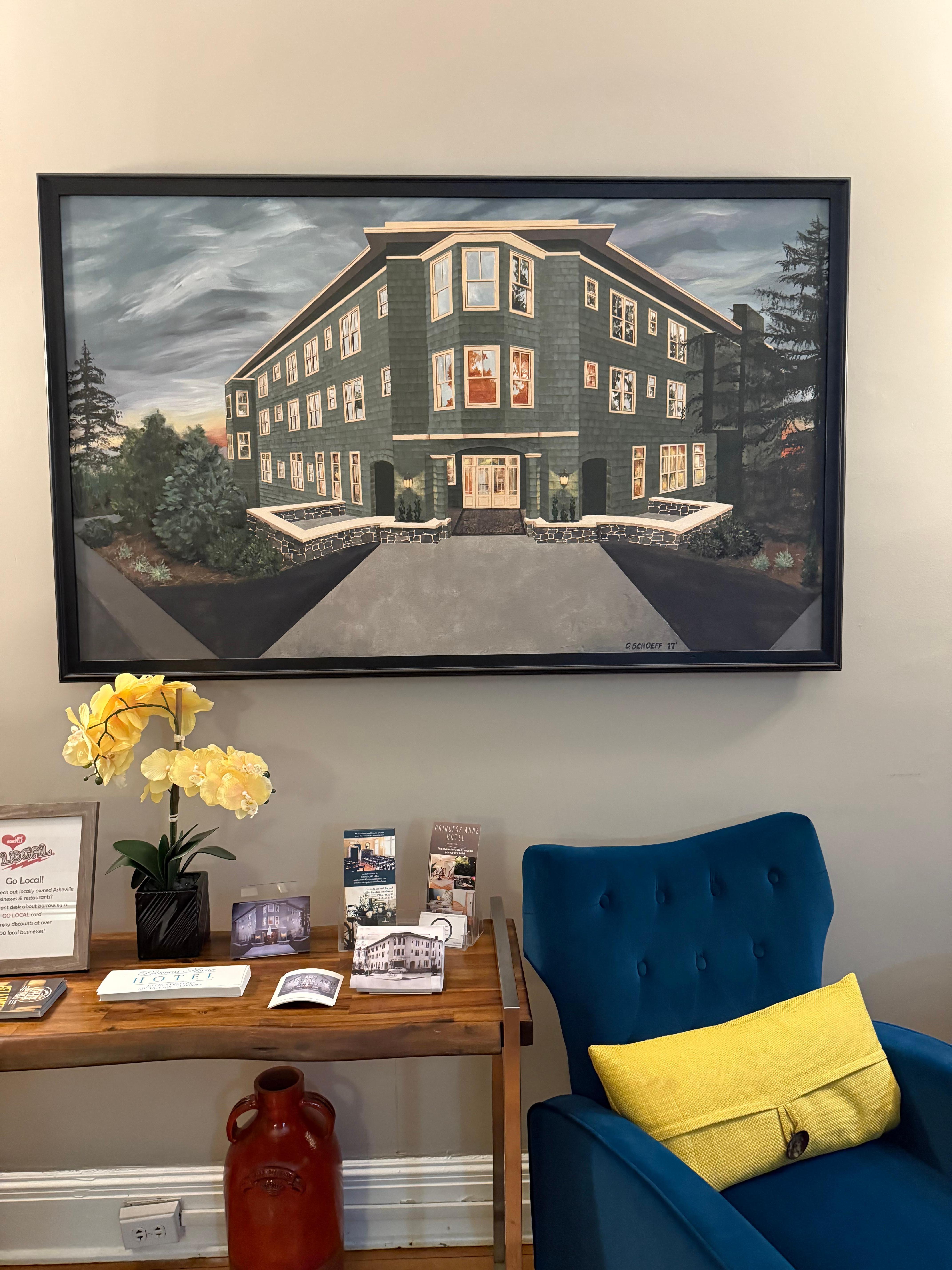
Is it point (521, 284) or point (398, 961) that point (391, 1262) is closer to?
point (398, 961)

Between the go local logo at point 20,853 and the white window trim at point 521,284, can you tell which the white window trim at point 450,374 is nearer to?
the white window trim at point 521,284

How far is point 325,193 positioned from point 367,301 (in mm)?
225

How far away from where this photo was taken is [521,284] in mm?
1671

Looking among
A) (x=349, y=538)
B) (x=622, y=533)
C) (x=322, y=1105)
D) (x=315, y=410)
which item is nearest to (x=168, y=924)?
(x=322, y=1105)

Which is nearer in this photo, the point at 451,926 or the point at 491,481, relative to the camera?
the point at 451,926

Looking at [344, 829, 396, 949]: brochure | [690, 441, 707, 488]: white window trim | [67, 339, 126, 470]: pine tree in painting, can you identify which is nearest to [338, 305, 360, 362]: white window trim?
[67, 339, 126, 470]: pine tree in painting

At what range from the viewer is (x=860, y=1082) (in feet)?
4.64

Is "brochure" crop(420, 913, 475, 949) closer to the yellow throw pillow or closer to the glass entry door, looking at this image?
the yellow throw pillow

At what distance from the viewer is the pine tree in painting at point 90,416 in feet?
5.47

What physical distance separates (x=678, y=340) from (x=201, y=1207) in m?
2.14

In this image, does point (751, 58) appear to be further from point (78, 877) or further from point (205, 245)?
point (78, 877)

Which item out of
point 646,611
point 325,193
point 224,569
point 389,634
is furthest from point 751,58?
point 224,569

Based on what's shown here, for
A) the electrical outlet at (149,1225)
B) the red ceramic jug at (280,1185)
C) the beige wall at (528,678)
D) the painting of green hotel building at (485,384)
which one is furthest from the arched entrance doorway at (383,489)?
the electrical outlet at (149,1225)

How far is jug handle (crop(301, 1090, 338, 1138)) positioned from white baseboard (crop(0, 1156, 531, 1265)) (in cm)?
→ 27
